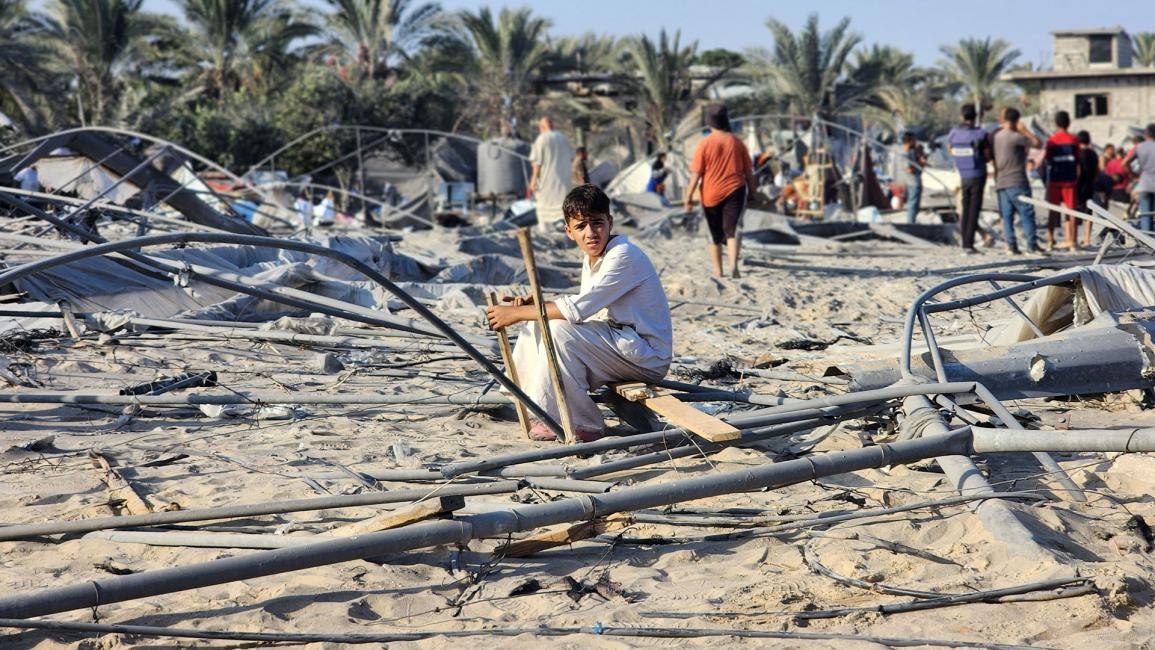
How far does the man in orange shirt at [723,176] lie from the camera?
966 centimetres

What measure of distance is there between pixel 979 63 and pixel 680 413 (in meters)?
39.5

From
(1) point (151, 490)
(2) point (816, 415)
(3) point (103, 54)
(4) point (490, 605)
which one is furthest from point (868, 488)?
(3) point (103, 54)

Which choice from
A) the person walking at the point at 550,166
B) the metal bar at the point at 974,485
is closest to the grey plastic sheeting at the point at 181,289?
the metal bar at the point at 974,485

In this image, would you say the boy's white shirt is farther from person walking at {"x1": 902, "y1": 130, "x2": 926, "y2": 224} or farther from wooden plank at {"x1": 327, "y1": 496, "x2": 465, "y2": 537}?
person walking at {"x1": 902, "y1": 130, "x2": 926, "y2": 224}

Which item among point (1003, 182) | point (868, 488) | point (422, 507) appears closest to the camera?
point (422, 507)

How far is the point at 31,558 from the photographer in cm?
322

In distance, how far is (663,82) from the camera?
99.1ft

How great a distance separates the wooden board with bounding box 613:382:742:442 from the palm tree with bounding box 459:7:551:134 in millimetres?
26517

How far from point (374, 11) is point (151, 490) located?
91.3 ft

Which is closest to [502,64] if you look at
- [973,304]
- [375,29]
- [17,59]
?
[375,29]

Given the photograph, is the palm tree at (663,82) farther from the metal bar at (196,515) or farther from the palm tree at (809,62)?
the metal bar at (196,515)

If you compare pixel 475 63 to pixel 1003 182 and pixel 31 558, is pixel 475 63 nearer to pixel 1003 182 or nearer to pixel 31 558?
pixel 1003 182

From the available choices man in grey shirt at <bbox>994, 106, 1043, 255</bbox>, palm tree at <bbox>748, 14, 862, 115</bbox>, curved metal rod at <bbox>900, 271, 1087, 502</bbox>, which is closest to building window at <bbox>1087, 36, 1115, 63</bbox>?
palm tree at <bbox>748, 14, 862, 115</bbox>

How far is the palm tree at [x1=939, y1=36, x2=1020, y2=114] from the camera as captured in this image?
130 feet
